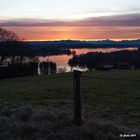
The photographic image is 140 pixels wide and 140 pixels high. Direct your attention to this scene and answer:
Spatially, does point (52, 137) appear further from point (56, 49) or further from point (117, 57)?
point (56, 49)

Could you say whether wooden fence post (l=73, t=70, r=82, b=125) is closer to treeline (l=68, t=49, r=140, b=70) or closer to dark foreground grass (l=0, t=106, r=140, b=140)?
dark foreground grass (l=0, t=106, r=140, b=140)

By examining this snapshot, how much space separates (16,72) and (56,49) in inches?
2409

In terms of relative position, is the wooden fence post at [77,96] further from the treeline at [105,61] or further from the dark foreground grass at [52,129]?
the treeline at [105,61]

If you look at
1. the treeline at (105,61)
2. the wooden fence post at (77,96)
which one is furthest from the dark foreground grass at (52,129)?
the treeline at (105,61)

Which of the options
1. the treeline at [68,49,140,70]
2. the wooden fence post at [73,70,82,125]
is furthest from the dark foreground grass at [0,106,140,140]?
the treeline at [68,49,140,70]

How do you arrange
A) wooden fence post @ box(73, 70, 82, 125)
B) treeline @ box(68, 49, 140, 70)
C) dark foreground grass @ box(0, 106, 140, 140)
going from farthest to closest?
treeline @ box(68, 49, 140, 70) → wooden fence post @ box(73, 70, 82, 125) → dark foreground grass @ box(0, 106, 140, 140)

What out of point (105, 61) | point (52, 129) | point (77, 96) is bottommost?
point (105, 61)

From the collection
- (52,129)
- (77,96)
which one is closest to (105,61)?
(77,96)

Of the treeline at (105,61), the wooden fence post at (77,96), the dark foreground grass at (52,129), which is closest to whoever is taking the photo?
the dark foreground grass at (52,129)

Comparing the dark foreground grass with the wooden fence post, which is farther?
the wooden fence post

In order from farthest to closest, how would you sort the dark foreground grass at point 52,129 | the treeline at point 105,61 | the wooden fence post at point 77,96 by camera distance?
the treeline at point 105,61 → the wooden fence post at point 77,96 → the dark foreground grass at point 52,129

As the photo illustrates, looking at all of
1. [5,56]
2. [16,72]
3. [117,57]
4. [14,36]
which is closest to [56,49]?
[117,57]

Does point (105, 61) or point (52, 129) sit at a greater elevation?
point (52, 129)

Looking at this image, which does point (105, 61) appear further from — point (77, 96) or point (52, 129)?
point (52, 129)
